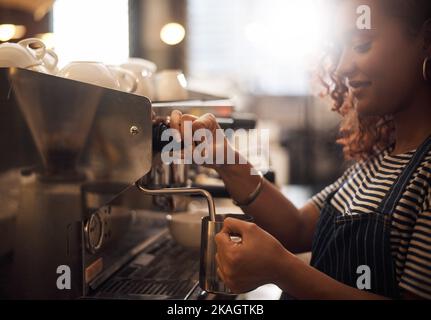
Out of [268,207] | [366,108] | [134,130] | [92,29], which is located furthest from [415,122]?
[92,29]

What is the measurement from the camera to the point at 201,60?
5895 millimetres

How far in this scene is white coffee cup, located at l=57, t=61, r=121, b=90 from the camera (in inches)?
31.7

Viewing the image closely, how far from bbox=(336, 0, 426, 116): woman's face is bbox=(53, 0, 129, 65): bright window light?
2.53 ft

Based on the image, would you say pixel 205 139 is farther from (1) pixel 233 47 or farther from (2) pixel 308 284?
(1) pixel 233 47

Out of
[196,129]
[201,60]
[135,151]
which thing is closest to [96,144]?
[135,151]

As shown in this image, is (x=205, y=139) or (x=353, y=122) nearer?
(x=205, y=139)

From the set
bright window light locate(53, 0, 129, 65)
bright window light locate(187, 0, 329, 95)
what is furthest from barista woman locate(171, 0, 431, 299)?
bright window light locate(187, 0, 329, 95)

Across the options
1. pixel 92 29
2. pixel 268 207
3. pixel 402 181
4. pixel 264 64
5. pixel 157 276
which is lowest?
pixel 157 276

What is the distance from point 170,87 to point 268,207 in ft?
1.64

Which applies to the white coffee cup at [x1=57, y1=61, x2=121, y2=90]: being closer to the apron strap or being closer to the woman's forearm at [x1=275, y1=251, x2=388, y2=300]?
the woman's forearm at [x1=275, y1=251, x2=388, y2=300]

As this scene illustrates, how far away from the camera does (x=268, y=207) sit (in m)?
1.13

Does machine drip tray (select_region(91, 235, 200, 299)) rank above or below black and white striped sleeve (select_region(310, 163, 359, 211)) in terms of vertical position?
below

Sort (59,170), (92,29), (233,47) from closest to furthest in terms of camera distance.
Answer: (59,170)
(92,29)
(233,47)

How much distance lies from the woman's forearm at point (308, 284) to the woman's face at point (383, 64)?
0.34m
